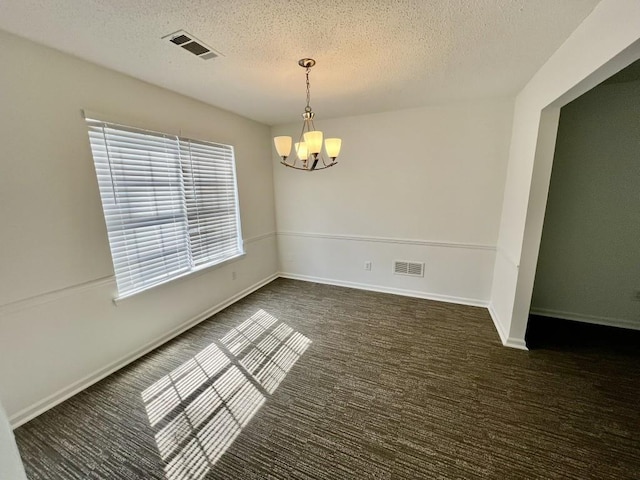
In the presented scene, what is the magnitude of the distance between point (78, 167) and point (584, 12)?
3.49 meters

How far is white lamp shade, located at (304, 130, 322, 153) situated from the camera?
1890 millimetres

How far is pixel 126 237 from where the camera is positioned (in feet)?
7.80

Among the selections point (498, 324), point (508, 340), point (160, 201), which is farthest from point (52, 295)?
point (498, 324)

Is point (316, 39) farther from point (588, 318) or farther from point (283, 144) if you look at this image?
point (588, 318)

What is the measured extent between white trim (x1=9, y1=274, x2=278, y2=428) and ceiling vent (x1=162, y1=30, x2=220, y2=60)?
261 cm

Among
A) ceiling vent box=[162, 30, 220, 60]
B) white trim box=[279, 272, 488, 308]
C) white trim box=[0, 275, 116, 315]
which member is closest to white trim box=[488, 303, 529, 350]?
white trim box=[279, 272, 488, 308]

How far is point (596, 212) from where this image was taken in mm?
2770

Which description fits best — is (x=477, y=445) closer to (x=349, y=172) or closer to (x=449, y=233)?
(x=449, y=233)

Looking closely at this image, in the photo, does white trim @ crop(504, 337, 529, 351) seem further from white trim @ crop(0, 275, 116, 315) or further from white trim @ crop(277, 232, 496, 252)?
white trim @ crop(0, 275, 116, 315)

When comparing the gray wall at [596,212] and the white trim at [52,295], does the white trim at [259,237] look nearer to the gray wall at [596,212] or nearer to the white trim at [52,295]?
the white trim at [52,295]

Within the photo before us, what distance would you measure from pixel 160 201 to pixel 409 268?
10.4 feet

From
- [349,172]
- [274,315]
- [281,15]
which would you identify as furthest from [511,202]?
[274,315]

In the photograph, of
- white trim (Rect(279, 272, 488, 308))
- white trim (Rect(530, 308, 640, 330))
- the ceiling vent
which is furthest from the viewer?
white trim (Rect(279, 272, 488, 308))

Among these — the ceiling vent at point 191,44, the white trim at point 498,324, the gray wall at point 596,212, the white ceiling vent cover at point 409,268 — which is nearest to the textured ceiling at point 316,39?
the ceiling vent at point 191,44
